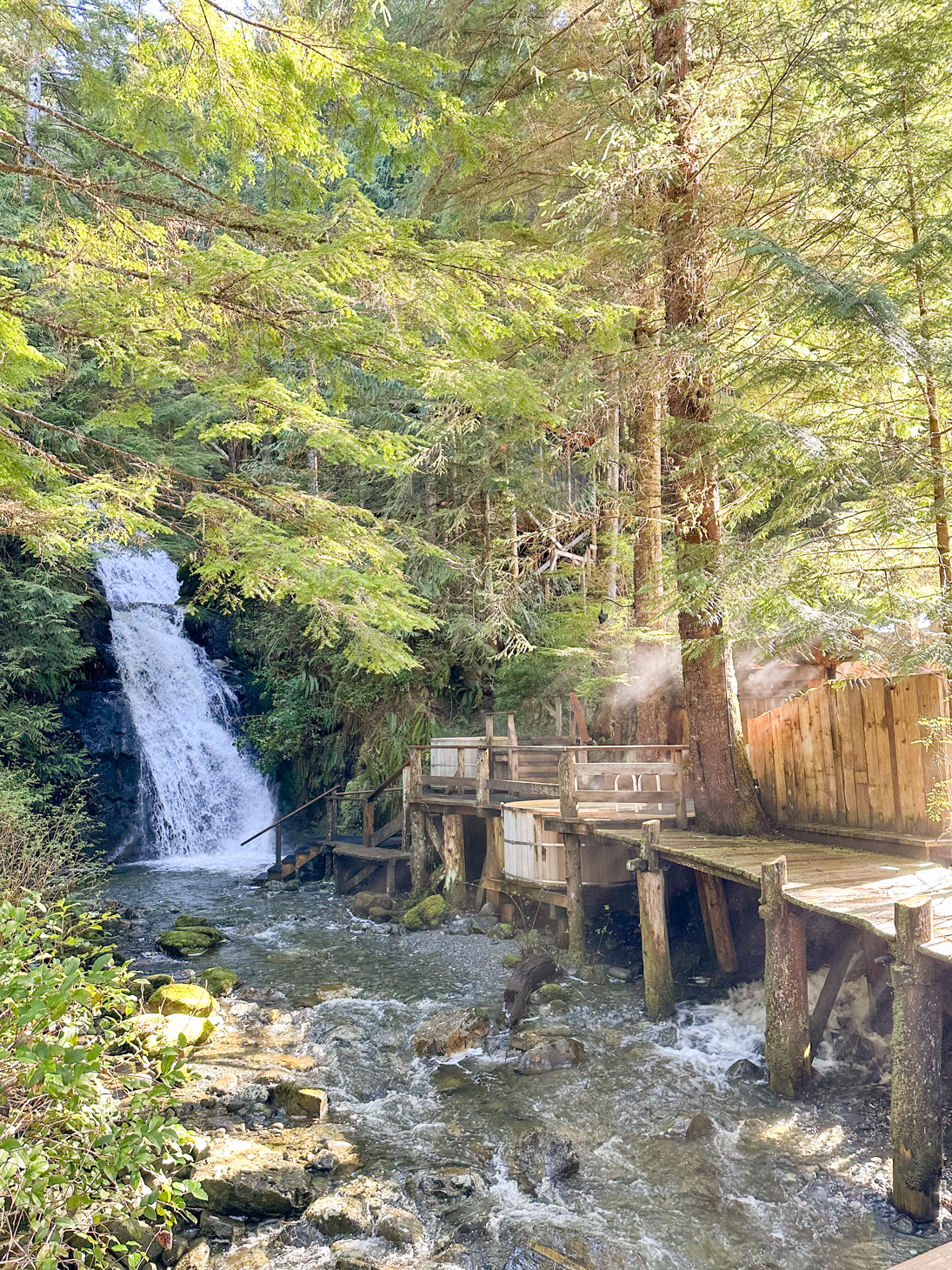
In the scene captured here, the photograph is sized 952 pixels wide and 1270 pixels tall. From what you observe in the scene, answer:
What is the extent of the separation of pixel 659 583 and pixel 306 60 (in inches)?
285

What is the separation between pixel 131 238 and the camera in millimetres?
7023

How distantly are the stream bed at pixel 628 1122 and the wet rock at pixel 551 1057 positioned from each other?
0.11m

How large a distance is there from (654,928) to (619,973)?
5.37ft

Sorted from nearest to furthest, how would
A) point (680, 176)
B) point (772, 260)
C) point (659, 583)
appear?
point (772, 260)
point (680, 176)
point (659, 583)

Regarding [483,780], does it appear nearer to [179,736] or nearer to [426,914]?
[426,914]

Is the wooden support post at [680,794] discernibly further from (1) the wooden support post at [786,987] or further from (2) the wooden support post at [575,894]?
(1) the wooden support post at [786,987]

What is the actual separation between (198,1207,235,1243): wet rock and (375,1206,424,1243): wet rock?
1007 mm

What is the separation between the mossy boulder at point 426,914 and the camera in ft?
46.0

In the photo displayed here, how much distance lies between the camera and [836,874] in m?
7.85

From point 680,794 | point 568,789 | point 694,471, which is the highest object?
point 694,471

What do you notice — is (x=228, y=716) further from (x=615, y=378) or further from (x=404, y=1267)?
(x=404, y=1267)

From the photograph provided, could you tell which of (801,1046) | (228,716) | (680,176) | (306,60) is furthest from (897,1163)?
(228,716)

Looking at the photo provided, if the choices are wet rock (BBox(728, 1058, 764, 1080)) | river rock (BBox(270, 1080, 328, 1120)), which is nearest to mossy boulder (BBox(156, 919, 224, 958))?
river rock (BBox(270, 1080, 328, 1120))

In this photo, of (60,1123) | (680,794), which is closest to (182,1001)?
(60,1123)
